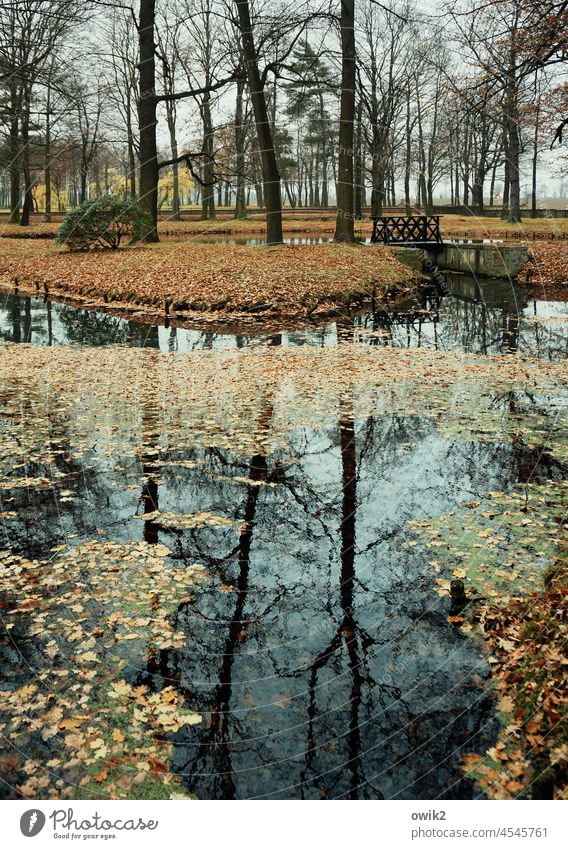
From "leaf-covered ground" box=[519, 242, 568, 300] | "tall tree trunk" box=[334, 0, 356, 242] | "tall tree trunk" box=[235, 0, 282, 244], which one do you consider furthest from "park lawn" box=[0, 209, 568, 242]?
"tall tree trunk" box=[334, 0, 356, 242]

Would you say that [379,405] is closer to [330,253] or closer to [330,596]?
[330,596]

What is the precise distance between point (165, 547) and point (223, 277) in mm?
14676

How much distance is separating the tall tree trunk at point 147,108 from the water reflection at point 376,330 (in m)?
7.49

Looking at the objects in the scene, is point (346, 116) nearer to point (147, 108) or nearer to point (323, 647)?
point (147, 108)

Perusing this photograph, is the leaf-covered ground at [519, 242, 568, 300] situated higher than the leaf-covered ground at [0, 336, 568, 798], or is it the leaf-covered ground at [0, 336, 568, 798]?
the leaf-covered ground at [519, 242, 568, 300]

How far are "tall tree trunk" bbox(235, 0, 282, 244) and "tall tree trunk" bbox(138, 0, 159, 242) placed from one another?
385cm

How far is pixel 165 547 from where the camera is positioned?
5.78 metres

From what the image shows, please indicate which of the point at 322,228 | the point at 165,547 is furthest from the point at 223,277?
the point at 322,228

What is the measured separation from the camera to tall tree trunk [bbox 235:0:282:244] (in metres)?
22.2

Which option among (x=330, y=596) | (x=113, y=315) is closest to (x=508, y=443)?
(x=330, y=596)

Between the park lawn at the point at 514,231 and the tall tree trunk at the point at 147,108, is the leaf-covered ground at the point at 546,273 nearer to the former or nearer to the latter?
the park lawn at the point at 514,231

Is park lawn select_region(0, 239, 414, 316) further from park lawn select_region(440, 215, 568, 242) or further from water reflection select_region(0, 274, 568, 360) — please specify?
park lawn select_region(440, 215, 568, 242)

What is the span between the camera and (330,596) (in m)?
5.02

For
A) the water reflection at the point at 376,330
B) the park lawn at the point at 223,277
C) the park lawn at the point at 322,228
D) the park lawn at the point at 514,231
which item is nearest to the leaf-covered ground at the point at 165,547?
the water reflection at the point at 376,330
